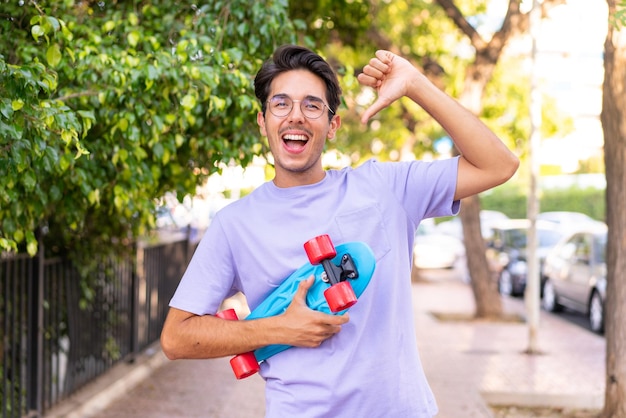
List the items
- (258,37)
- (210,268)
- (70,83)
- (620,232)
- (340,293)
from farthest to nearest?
(620,232)
(258,37)
(70,83)
(210,268)
(340,293)

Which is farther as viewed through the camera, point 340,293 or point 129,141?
point 129,141

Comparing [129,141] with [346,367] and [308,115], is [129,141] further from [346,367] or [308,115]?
[346,367]

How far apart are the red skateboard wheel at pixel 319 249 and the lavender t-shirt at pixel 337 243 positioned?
0.15 m

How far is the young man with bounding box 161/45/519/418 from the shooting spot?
246 cm

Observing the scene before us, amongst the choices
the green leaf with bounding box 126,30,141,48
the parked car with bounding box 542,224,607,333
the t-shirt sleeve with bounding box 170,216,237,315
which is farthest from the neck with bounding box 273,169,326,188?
the parked car with bounding box 542,224,607,333

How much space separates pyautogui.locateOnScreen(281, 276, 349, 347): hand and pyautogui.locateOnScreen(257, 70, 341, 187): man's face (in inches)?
14.2

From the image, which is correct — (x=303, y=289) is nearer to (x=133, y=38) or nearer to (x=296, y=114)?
(x=296, y=114)

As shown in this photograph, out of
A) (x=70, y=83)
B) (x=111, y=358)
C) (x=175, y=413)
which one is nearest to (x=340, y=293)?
(x=70, y=83)

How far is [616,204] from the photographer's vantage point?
22.6ft

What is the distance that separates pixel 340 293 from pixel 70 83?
3.02 m

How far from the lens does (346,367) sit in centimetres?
245

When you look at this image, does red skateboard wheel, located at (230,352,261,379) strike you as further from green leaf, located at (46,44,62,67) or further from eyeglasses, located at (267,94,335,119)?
green leaf, located at (46,44,62,67)

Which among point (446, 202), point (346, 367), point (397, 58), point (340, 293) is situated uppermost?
point (397, 58)

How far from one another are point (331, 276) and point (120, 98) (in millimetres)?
2461
